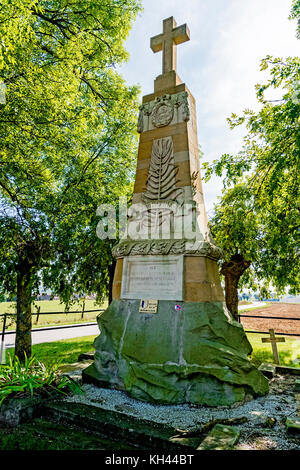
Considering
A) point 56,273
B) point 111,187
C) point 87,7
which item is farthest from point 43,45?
point 56,273

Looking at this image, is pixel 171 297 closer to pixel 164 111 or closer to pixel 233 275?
pixel 164 111

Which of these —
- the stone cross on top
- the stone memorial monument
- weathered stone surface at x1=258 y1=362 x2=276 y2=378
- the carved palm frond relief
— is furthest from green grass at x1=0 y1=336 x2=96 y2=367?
the stone cross on top

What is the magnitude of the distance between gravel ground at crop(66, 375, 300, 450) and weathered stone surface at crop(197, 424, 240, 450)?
0.09m

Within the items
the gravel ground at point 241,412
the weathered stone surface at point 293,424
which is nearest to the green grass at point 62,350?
the gravel ground at point 241,412

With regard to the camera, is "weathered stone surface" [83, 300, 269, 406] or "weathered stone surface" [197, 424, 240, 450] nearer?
"weathered stone surface" [197, 424, 240, 450]

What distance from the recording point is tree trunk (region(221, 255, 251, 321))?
413 inches

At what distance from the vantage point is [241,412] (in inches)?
143

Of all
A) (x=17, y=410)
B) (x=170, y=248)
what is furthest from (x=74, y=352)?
(x=170, y=248)

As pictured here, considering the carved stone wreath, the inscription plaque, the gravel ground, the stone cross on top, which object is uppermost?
the stone cross on top

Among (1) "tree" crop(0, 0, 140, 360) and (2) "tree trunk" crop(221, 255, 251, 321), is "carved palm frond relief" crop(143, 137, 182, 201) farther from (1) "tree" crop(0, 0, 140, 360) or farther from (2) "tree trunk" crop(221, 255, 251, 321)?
(2) "tree trunk" crop(221, 255, 251, 321)

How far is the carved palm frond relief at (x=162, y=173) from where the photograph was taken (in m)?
5.30

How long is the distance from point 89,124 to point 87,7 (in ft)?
11.2

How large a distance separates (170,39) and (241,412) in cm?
730

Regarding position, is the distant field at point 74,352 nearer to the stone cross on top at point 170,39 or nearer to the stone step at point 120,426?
the stone step at point 120,426
